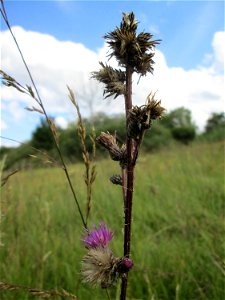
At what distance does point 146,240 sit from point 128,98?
105 inches

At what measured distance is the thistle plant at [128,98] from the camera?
1018 millimetres

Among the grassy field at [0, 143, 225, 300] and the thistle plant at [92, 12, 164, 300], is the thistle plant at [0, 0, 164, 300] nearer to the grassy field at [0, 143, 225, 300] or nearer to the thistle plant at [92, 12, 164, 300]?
the thistle plant at [92, 12, 164, 300]

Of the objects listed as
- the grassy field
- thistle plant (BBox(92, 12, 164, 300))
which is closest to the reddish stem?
thistle plant (BBox(92, 12, 164, 300))

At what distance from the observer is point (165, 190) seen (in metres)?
5.47

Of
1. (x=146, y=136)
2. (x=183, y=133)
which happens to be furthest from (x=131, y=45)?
(x=183, y=133)

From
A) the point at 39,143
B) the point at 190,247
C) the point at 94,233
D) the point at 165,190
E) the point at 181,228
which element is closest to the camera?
the point at 94,233

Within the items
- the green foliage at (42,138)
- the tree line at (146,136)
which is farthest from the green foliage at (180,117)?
the green foliage at (42,138)

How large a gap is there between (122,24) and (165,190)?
4533 mm

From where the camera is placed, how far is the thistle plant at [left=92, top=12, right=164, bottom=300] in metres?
1.02

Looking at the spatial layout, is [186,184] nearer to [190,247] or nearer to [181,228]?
[181,228]

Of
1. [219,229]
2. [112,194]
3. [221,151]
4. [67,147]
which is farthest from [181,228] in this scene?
[67,147]

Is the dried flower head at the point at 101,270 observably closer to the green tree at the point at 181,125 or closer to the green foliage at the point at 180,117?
the green tree at the point at 181,125

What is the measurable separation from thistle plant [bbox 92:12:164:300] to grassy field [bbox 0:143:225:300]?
12.6 inches

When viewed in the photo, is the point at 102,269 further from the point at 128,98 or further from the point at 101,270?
the point at 128,98
